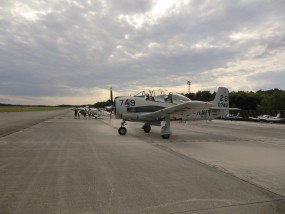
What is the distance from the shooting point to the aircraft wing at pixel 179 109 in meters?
14.3

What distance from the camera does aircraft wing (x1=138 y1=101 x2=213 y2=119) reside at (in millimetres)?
14336

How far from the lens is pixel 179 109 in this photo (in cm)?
1513

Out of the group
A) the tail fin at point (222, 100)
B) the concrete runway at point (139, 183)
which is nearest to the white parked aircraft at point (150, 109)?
the tail fin at point (222, 100)

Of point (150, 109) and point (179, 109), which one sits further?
point (150, 109)

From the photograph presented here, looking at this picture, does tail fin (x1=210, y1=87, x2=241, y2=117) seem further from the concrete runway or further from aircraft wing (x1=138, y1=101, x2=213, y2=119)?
the concrete runway

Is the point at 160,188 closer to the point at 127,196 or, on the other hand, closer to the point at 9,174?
the point at 127,196

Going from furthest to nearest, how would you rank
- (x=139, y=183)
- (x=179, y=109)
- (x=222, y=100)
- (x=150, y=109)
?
1. (x=222, y=100)
2. (x=150, y=109)
3. (x=179, y=109)
4. (x=139, y=183)

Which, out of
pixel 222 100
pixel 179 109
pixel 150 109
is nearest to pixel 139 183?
pixel 179 109

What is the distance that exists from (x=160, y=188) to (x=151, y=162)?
8.81ft

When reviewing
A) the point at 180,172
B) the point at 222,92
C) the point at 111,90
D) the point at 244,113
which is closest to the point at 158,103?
the point at 222,92

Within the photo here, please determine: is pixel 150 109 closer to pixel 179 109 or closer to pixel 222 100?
pixel 179 109

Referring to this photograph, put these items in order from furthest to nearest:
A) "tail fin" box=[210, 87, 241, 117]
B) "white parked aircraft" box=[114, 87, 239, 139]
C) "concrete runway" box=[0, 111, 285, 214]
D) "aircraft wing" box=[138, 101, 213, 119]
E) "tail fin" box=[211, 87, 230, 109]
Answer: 1. "tail fin" box=[211, 87, 230, 109]
2. "tail fin" box=[210, 87, 241, 117]
3. "white parked aircraft" box=[114, 87, 239, 139]
4. "aircraft wing" box=[138, 101, 213, 119]
5. "concrete runway" box=[0, 111, 285, 214]

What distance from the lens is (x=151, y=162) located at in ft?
26.2

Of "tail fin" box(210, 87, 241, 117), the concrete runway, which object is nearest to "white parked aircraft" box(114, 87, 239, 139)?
"tail fin" box(210, 87, 241, 117)
